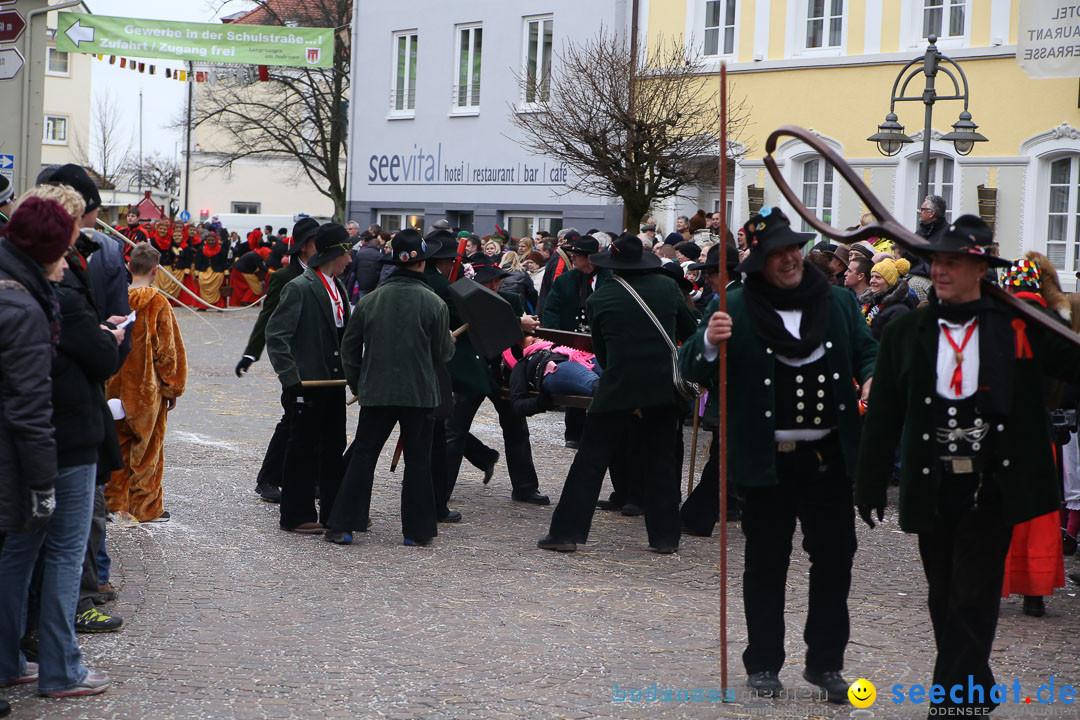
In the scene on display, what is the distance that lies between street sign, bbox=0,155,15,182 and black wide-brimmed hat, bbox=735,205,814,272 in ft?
37.1

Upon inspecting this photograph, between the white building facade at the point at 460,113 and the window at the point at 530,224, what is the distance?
3 cm

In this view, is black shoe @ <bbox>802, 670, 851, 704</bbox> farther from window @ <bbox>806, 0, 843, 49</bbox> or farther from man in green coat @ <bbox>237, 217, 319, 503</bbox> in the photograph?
window @ <bbox>806, 0, 843, 49</bbox>

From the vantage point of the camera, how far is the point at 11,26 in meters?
12.3

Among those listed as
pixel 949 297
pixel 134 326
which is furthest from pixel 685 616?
pixel 134 326

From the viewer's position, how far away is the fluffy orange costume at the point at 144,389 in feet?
27.8

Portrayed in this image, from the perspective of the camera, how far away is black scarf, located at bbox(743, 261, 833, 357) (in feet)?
18.1

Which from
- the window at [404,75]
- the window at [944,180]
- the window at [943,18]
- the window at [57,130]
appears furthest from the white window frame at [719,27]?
the window at [57,130]

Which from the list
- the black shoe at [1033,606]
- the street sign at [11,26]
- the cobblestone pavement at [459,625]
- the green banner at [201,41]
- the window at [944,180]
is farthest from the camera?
→ the green banner at [201,41]

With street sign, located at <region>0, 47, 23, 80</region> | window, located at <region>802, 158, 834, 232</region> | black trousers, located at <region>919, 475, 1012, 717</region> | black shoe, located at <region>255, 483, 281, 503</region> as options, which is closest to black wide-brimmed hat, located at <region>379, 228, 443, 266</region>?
black shoe, located at <region>255, 483, 281, 503</region>

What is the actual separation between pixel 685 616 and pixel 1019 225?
1578 centimetres

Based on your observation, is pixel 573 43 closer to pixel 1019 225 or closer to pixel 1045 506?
pixel 1019 225

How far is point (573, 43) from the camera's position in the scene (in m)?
27.1

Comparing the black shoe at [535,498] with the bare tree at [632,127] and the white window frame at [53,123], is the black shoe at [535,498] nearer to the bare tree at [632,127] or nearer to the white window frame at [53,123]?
the bare tree at [632,127]

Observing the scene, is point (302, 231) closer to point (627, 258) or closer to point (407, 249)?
point (407, 249)
